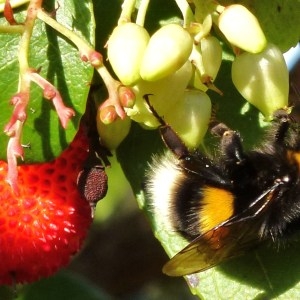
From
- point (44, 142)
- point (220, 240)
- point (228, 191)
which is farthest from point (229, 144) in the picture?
point (44, 142)

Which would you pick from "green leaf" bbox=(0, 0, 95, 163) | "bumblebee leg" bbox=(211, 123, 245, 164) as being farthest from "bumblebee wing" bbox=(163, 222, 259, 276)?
"green leaf" bbox=(0, 0, 95, 163)

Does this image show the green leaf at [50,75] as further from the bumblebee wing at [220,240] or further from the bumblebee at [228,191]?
the bumblebee wing at [220,240]

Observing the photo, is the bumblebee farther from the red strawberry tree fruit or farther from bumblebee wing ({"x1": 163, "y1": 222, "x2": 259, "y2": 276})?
the red strawberry tree fruit

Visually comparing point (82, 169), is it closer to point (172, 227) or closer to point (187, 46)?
point (172, 227)

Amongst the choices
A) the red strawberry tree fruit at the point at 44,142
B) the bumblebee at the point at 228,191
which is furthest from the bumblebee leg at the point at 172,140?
the red strawberry tree fruit at the point at 44,142

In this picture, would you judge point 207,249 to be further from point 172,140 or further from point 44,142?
point 44,142

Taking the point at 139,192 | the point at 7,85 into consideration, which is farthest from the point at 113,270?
the point at 7,85
